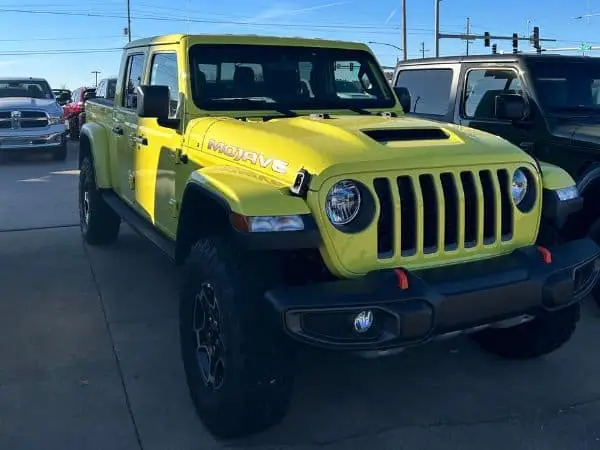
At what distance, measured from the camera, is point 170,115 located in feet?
14.2

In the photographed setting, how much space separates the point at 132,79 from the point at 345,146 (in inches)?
120

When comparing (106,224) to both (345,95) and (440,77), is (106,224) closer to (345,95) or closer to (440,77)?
(345,95)

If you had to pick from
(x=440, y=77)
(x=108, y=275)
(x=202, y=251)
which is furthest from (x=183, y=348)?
(x=440, y=77)

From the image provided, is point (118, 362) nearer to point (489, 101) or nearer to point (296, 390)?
point (296, 390)

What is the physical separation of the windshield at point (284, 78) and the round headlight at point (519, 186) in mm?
1545

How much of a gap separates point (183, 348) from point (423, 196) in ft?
4.74

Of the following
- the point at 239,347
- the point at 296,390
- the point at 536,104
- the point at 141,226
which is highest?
the point at 536,104

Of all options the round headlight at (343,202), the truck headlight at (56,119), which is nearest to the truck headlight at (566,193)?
the round headlight at (343,202)

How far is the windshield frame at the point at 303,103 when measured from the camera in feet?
13.8

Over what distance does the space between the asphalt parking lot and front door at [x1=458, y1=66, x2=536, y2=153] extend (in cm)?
151

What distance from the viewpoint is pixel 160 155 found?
14.6ft

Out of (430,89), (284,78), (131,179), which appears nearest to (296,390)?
(284,78)

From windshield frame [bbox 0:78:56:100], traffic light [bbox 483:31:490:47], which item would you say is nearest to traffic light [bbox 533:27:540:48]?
traffic light [bbox 483:31:490:47]

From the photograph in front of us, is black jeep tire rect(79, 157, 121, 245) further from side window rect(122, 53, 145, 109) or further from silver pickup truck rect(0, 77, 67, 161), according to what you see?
silver pickup truck rect(0, 77, 67, 161)
